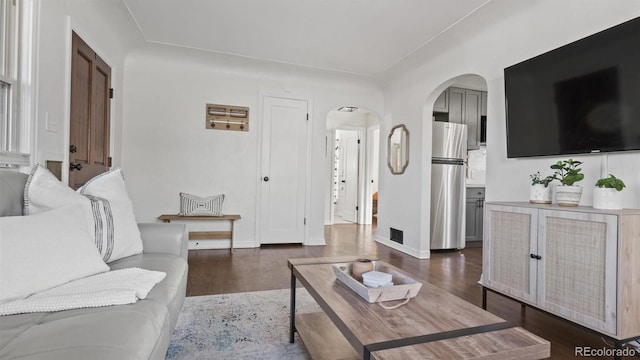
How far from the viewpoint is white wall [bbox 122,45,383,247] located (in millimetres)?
4004

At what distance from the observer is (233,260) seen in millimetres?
3658

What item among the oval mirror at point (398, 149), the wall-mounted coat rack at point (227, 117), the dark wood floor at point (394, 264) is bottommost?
the dark wood floor at point (394, 264)

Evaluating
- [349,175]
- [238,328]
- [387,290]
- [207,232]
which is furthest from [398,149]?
[387,290]

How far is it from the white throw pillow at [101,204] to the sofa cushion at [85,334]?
0.61 m

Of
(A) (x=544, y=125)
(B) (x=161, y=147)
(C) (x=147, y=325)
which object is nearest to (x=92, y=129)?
(B) (x=161, y=147)

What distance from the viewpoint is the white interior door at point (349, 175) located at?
7.26 meters

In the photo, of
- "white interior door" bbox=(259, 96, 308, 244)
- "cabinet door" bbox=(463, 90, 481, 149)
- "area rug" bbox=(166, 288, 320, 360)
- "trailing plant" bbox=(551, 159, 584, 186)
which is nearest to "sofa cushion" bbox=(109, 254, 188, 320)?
"area rug" bbox=(166, 288, 320, 360)

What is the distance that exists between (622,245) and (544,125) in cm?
109

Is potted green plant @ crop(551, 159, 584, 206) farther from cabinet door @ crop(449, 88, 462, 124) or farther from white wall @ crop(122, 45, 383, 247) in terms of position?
white wall @ crop(122, 45, 383, 247)

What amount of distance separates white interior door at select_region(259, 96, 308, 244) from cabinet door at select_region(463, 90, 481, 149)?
2.41 metres

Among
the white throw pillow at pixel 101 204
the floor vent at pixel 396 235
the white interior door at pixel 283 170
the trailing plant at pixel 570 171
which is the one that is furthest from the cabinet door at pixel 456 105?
the white throw pillow at pixel 101 204

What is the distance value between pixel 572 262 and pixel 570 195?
46 cm

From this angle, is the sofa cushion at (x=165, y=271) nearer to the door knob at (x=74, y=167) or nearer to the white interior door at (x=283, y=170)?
the door knob at (x=74, y=167)

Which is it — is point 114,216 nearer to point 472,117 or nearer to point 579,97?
point 579,97
